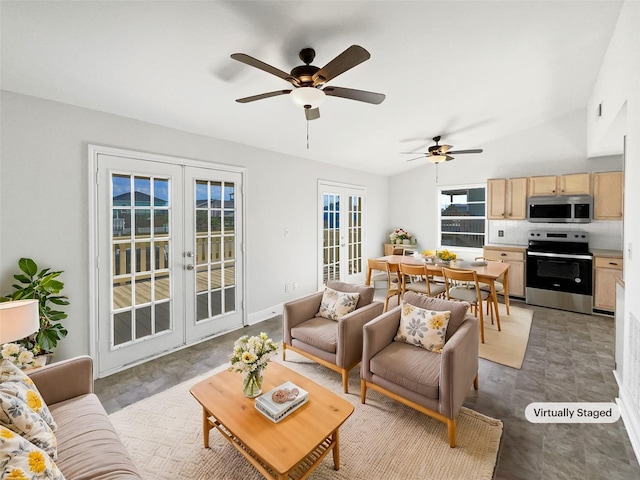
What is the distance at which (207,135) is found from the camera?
3656mm

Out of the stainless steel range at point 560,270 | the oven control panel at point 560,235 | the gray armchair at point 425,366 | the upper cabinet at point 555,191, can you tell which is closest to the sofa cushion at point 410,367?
the gray armchair at point 425,366

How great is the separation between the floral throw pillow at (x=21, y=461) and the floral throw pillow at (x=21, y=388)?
1.24ft

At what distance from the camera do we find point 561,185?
16.0ft

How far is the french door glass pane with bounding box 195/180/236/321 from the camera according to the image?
11.9 ft

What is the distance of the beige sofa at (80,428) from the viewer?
1.37m

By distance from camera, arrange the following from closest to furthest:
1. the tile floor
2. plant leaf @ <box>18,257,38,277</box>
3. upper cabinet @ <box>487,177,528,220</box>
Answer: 1. the tile floor
2. plant leaf @ <box>18,257,38,277</box>
3. upper cabinet @ <box>487,177,528,220</box>

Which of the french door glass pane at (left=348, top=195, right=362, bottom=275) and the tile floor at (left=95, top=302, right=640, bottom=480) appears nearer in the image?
the tile floor at (left=95, top=302, right=640, bottom=480)

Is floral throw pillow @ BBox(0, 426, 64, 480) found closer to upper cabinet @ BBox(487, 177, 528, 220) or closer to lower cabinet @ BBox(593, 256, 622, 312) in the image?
lower cabinet @ BBox(593, 256, 622, 312)

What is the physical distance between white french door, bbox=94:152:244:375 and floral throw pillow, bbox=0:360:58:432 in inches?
53.2

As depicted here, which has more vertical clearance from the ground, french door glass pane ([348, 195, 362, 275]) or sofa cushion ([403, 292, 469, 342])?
french door glass pane ([348, 195, 362, 275])

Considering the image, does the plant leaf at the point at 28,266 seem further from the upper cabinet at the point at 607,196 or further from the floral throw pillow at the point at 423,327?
the upper cabinet at the point at 607,196

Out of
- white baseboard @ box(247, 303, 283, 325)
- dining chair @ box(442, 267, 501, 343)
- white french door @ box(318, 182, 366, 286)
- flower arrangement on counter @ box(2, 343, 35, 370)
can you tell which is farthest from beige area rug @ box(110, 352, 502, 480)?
white french door @ box(318, 182, 366, 286)

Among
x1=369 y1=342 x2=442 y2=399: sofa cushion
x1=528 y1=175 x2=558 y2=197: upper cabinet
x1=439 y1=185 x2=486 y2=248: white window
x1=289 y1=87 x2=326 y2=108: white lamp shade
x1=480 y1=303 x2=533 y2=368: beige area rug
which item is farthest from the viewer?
x1=439 y1=185 x2=486 y2=248: white window

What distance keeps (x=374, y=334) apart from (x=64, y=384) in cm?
209
